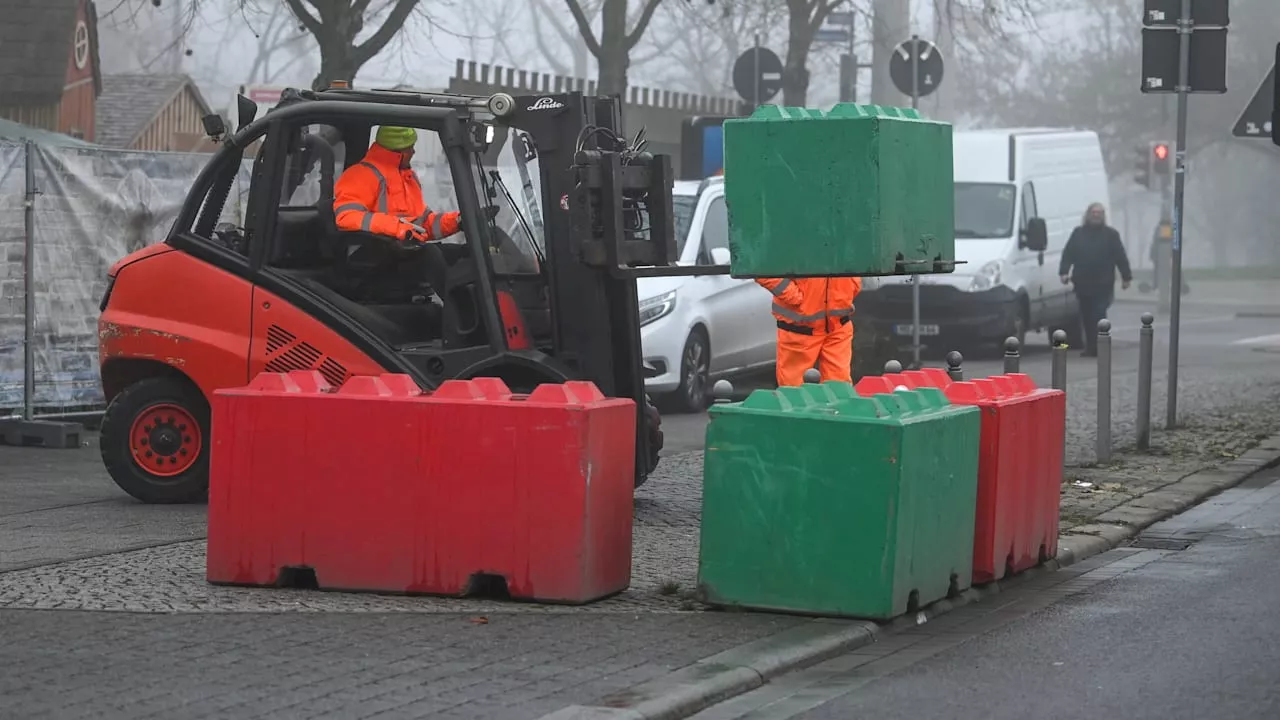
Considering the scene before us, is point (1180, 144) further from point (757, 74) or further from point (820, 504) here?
point (757, 74)

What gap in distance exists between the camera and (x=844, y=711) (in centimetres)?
675

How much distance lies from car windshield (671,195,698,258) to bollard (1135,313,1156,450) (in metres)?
4.38

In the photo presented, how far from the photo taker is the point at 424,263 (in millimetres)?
11094

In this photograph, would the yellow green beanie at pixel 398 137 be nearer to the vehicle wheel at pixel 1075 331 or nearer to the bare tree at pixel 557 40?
the vehicle wheel at pixel 1075 331

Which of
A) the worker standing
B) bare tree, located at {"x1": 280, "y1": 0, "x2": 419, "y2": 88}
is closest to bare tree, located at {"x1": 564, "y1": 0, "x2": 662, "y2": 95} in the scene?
bare tree, located at {"x1": 280, "y1": 0, "x2": 419, "y2": 88}

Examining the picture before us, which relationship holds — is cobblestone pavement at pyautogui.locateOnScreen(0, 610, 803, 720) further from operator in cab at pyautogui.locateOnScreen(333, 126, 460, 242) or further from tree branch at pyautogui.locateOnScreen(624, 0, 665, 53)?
tree branch at pyautogui.locateOnScreen(624, 0, 665, 53)

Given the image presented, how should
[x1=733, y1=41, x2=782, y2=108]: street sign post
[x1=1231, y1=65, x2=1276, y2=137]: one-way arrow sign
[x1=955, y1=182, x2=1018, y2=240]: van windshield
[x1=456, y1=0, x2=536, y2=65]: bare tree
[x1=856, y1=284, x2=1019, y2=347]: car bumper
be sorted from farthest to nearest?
1. [x1=456, y1=0, x2=536, y2=65]: bare tree
2. [x1=955, y1=182, x2=1018, y2=240]: van windshield
3. [x1=733, y1=41, x2=782, y2=108]: street sign post
4. [x1=856, y1=284, x2=1019, y2=347]: car bumper
5. [x1=1231, y1=65, x2=1276, y2=137]: one-way arrow sign

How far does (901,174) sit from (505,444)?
2078mm

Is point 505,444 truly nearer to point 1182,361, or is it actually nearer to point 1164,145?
point 1182,361

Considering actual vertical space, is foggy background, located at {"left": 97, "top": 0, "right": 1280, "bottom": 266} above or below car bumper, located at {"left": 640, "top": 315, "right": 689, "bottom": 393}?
above

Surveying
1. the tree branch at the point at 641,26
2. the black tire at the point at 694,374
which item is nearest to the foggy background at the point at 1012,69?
the tree branch at the point at 641,26

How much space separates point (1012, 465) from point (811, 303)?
295 centimetres

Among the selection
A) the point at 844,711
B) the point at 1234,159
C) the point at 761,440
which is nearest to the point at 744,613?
→ the point at 761,440

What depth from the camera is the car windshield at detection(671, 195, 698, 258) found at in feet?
58.6
